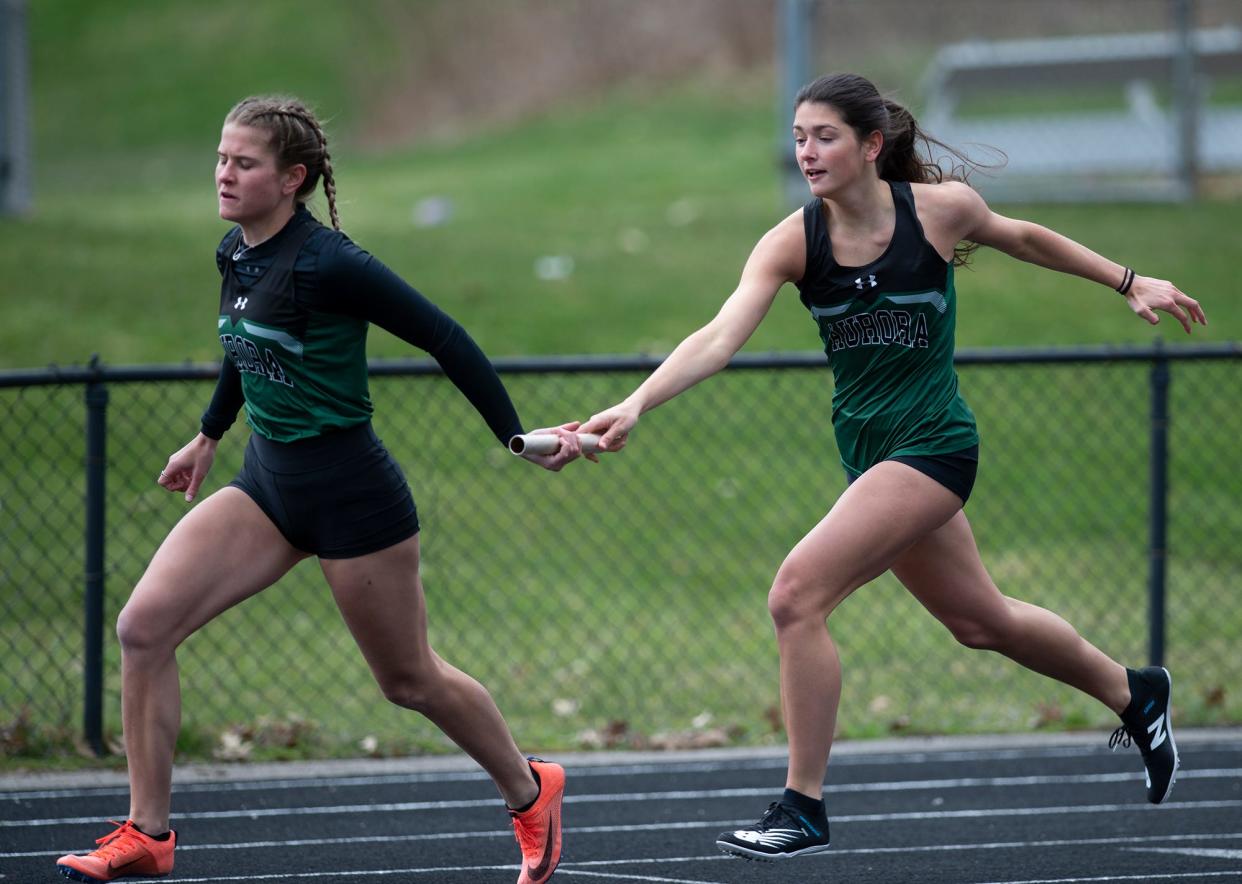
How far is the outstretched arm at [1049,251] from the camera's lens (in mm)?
4430

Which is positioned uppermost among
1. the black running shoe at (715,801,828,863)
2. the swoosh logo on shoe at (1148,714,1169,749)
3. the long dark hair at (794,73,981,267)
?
the long dark hair at (794,73,981,267)

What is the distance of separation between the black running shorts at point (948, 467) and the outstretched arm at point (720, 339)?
1.87 feet

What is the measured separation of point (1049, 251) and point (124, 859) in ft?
10.1

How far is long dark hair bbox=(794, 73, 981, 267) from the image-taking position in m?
4.28

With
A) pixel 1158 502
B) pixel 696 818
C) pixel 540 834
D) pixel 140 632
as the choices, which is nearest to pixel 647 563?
pixel 1158 502

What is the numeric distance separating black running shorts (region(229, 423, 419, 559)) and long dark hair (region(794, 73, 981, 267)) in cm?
158

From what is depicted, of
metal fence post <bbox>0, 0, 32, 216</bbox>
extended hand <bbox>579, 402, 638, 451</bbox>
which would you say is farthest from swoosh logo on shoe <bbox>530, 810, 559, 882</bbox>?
metal fence post <bbox>0, 0, 32, 216</bbox>

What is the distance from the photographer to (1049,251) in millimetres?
4539

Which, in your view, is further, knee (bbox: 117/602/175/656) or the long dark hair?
the long dark hair

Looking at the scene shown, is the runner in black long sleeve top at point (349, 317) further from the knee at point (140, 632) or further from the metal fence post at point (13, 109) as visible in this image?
the metal fence post at point (13, 109)

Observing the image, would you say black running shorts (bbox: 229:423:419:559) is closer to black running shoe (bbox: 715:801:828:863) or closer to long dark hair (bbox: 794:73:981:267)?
black running shoe (bbox: 715:801:828:863)

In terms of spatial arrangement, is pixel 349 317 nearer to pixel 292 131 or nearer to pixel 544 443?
pixel 292 131

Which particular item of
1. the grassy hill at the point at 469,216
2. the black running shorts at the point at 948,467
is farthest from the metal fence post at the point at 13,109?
the black running shorts at the point at 948,467

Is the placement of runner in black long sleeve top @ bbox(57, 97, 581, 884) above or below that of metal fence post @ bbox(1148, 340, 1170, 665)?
above
